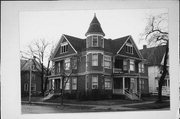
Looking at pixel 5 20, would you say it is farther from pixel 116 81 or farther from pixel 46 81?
pixel 116 81

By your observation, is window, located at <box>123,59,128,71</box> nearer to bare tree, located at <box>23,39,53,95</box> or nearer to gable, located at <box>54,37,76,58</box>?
gable, located at <box>54,37,76,58</box>

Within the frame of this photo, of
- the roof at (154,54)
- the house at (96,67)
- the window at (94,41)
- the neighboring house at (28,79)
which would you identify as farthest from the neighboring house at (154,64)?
the neighboring house at (28,79)

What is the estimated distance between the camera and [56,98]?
4723 mm

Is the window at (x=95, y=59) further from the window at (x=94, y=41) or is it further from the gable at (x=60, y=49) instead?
the gable at (x=60, y=49)

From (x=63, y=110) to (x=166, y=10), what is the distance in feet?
8.25

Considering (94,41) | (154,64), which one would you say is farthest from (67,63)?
(154,64)

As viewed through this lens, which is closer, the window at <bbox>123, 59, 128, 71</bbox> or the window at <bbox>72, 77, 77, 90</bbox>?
the window at <bbox>72, 77, 77, 90</bbox>

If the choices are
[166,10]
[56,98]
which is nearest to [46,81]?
[56,98]

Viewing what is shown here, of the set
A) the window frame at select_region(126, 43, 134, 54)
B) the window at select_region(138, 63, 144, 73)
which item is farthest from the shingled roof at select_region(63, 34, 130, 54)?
the window at select_region(138, 63, 144, 73)

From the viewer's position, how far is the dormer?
15.6 feet

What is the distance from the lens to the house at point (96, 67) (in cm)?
473

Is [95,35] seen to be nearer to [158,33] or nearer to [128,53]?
[128,53]

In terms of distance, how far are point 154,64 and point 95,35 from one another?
1.17 meters

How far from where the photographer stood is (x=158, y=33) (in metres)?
4.84
